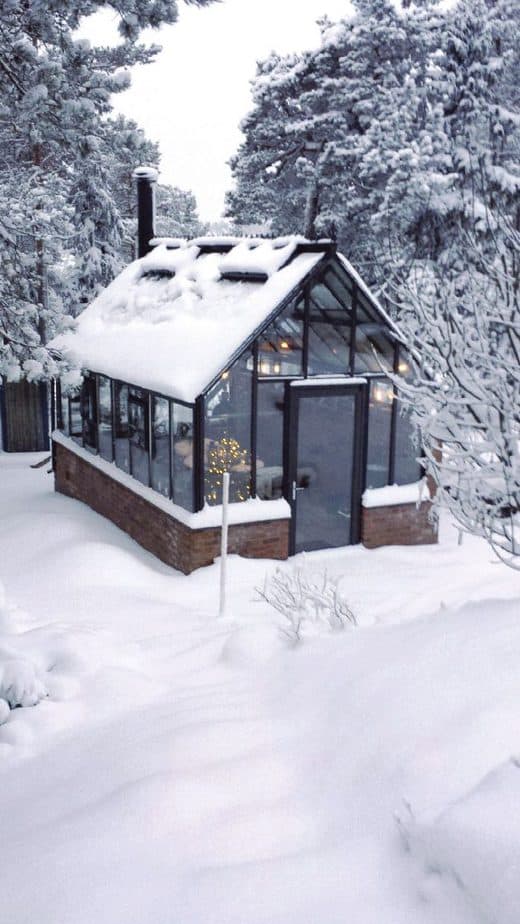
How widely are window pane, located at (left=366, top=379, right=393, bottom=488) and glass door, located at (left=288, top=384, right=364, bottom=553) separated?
0.28 meters

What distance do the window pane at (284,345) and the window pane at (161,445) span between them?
1.46m

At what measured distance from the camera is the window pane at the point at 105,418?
12586mm

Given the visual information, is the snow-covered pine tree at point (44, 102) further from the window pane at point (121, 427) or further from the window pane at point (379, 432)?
the window pane at point (379, 432)

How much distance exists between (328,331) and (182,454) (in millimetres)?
2599

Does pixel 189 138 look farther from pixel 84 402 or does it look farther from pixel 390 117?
pixel 84 402

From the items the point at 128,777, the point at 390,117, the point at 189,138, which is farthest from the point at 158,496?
the point at 189,138

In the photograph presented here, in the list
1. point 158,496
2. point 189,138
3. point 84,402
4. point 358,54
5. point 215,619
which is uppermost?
point 189,138

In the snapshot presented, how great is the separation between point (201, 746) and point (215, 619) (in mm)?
3835

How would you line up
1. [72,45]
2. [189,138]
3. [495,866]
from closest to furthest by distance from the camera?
[495,866] < [72,45] < [189,138]

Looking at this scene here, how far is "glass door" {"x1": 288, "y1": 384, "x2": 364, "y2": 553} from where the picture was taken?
10.6 meters

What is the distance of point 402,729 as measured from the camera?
404 centimetres

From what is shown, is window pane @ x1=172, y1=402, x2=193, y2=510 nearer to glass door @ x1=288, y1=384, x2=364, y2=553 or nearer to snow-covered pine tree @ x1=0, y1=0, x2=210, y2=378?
glass door @ x1=288, y1=384, x2=364, y2=553

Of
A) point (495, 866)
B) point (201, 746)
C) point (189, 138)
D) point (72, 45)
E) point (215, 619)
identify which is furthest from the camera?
point (189, 138)

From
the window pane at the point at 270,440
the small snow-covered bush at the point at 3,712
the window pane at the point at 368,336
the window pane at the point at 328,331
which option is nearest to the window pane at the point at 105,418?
the window pane at the point at 270,440
